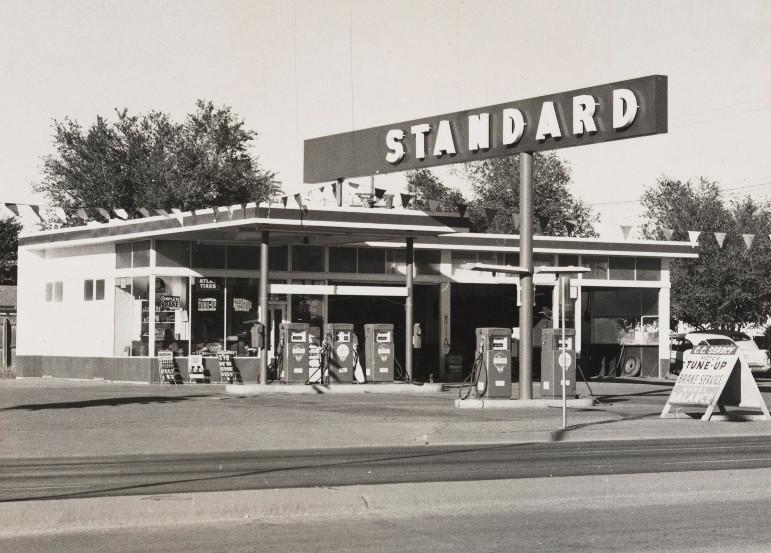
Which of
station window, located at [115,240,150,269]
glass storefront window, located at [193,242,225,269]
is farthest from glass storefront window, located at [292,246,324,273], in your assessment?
station window, located at [115,240,150,269]

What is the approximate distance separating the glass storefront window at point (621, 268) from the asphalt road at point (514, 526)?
90.4 feet

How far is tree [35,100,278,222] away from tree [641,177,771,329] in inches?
995

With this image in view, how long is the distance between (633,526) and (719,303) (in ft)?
163

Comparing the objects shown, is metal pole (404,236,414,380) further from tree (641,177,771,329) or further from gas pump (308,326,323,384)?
tree (641,177,771,329)

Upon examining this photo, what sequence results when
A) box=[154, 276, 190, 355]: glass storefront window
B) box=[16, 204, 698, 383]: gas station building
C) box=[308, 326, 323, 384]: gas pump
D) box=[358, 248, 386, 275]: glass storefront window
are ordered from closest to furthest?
box=[308, 326, 323, 384]: gas pump < box=[16, 204, 698, 383]: gas station building < box=[154, 276, 190, 355]: glass storefront window < box=[358, 248, 386, 275]: glass storefront window

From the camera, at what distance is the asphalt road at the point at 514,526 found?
9141mm

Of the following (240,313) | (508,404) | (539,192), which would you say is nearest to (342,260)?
(240,313)

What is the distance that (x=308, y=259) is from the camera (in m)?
35.1

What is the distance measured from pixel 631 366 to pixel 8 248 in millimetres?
55114

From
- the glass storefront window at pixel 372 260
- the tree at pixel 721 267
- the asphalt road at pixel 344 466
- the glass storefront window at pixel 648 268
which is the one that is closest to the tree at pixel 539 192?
the tree at pixel 721 267

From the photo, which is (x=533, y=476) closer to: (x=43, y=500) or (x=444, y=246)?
(x=43, y=500)

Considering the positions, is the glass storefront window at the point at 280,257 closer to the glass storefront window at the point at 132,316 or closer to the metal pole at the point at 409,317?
the glass storefront window at the point at 132,316

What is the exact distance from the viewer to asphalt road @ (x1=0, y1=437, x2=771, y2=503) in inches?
494

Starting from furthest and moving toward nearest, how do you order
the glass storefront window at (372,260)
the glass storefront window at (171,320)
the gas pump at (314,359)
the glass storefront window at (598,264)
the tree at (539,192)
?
the tree at (539,192) → the glass storefront window at (598,264) → the glass storefront window at (372,260) → the glass storefront window at (171,320) → the gas pump at (314,359)
